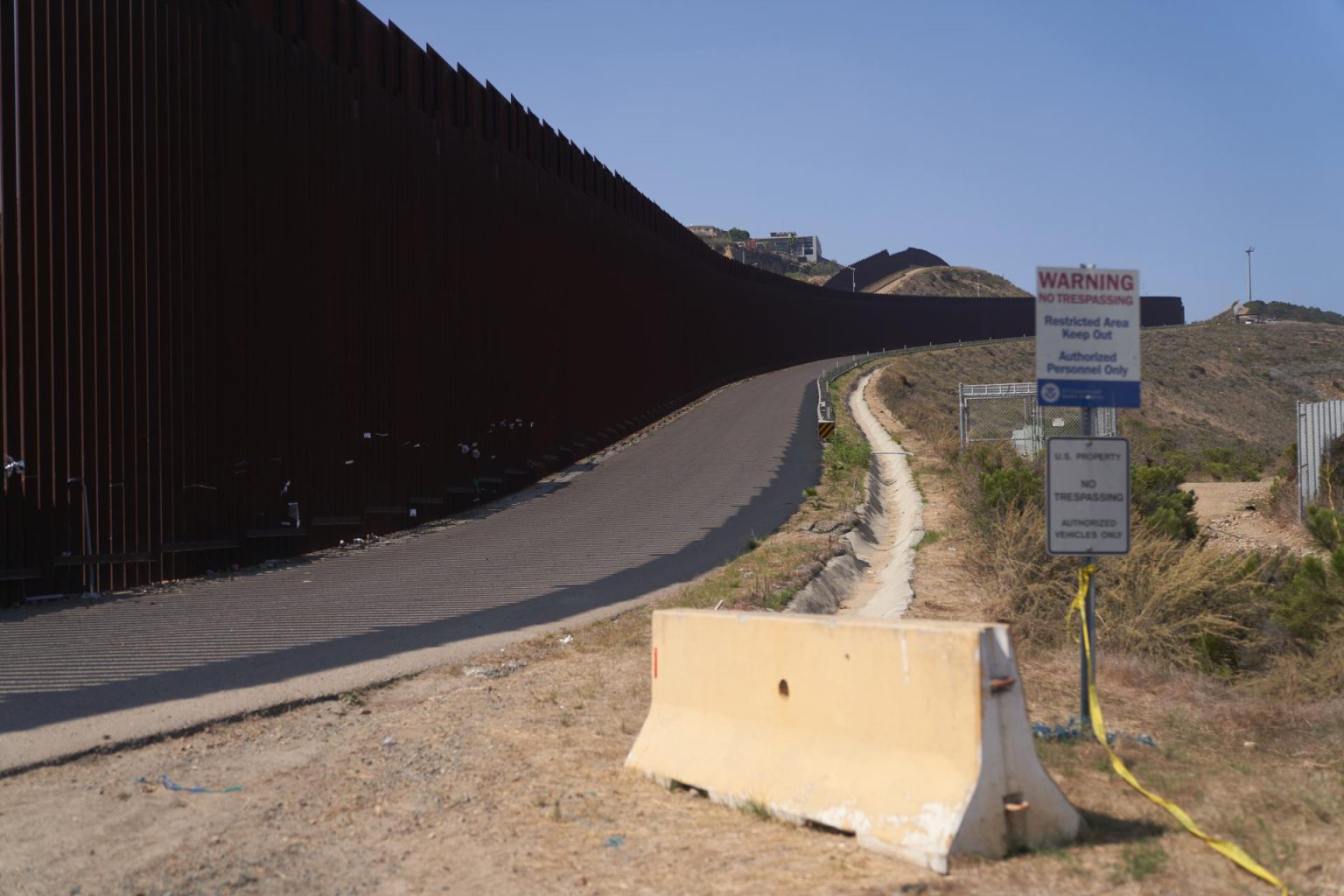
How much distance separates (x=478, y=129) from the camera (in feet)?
85.7

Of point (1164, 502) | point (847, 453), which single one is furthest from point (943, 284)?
point (1164, 502)

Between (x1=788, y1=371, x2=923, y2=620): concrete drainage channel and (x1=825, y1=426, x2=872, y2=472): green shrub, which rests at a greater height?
(x1=825, y1=426, x2=872, y2=472): green shrub

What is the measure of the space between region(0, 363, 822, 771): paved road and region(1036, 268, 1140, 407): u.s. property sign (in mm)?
5634

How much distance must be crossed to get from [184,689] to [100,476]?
6227 mm

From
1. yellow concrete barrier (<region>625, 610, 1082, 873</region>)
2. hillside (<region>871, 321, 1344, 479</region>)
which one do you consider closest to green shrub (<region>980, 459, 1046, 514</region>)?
yellow concrete barrier (<region>625, 610, 1082, 873</region>)

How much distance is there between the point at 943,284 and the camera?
454ft

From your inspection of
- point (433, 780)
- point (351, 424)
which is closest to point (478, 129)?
point (351, 424)

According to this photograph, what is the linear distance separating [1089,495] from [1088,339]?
0.99m

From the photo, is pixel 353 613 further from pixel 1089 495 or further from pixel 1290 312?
pixel 1290 312

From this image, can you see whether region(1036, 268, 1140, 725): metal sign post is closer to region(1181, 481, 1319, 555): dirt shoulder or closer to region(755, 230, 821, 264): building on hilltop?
region(1181, 481, 1319, 555): dirt shoulder

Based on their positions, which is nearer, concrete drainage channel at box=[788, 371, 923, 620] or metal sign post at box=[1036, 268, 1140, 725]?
metal sign post at box=[1036, 268, 1140, 725]

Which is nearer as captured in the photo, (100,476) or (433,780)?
(433,780)

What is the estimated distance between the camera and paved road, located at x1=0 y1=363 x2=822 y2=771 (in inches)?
346

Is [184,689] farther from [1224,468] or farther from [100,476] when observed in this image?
[1224,468]
